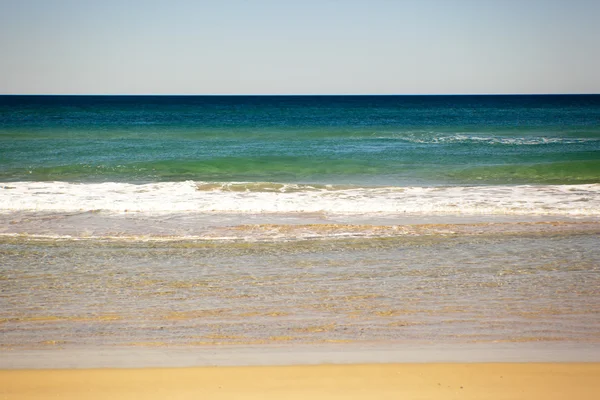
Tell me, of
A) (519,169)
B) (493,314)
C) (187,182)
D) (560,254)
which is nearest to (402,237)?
(560,254)

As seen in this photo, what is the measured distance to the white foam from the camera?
526 inches

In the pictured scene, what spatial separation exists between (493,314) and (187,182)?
1317 centimetres

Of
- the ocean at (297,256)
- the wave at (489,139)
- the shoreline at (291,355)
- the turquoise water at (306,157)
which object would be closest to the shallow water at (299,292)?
the ocean at (297,256)

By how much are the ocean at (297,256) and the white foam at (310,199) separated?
7 centimetres

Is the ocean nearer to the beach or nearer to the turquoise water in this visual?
the beach

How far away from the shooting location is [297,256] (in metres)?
8.99

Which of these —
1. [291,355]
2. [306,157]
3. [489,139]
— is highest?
[489,139]

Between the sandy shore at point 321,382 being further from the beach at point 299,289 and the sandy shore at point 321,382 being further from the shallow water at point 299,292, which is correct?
the shallow water at point 299,292

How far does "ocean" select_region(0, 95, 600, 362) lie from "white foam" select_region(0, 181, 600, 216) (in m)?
0.07

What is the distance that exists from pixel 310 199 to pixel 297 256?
6021 millimetres

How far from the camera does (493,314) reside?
6.39 meters

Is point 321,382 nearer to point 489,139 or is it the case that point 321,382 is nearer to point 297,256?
point 297,256

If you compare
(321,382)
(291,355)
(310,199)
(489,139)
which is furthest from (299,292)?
(489,139)

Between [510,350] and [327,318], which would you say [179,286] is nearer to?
[327,318]
